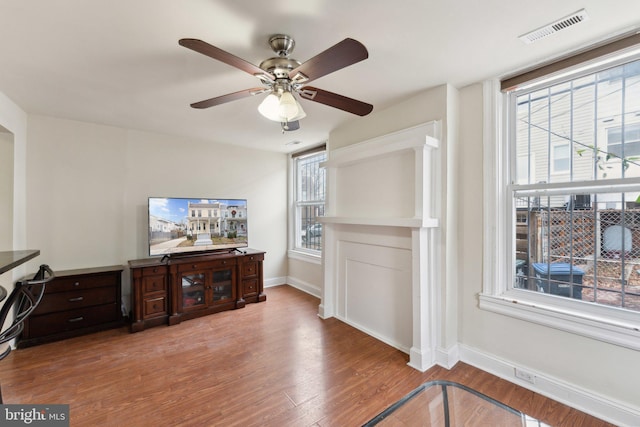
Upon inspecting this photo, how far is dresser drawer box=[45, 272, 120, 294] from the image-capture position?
2850 mm

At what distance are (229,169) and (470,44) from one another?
3.57 meters

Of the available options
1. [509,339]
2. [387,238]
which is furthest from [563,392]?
[387,238]

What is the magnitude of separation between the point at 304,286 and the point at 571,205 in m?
3.53

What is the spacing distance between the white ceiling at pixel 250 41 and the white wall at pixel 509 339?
1.89 ft

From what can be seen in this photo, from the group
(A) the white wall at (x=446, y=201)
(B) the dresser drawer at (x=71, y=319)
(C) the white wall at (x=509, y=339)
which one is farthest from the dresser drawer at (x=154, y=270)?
(C) the white wall at (x=509, y=339)

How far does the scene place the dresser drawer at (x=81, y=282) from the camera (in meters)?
2.85

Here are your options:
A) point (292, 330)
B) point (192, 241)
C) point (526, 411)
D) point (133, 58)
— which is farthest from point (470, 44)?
point (192, 241)

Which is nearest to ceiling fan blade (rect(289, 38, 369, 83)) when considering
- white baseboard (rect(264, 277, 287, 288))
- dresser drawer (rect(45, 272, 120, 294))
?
dresser drawer (rect(45, 272, 120, 294))

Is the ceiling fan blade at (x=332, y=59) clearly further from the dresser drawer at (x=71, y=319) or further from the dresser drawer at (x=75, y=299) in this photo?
the dresser drawer at (x=71, y=319)

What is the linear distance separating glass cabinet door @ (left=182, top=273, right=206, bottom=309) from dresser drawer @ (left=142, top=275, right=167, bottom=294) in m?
0.22

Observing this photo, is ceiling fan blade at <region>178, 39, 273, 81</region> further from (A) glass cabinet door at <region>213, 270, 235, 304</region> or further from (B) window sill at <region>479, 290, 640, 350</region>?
(A) glass cabinet door at <region>213, 270, 235, 304</region>

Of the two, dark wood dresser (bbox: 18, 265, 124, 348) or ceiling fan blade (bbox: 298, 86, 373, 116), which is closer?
ceiling fan blade (bbox: 298, 86, 373, 116)

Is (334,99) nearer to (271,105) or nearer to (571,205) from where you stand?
(271,105)

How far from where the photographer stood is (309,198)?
4.78 m
